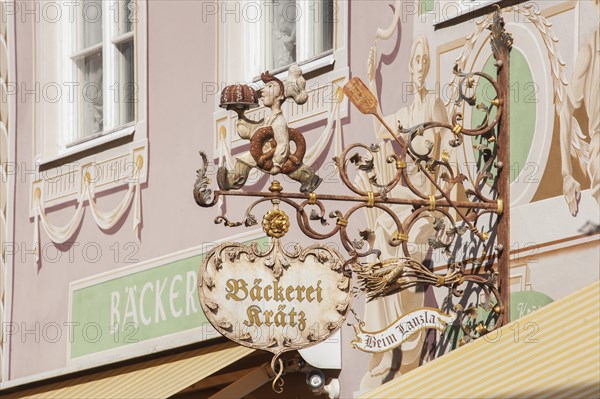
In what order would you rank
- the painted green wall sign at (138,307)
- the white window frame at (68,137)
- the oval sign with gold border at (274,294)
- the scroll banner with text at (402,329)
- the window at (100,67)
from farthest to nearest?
the window at (100,67)
the white window frame at (68,137)
the painted green wall sign at (138,307)
the scroll banner with text at (402,329)
the oval sign with gold border at (274,294)

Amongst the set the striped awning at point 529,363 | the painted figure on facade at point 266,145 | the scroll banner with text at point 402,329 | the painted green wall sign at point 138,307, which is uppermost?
the painted figure on facade at point 266,145

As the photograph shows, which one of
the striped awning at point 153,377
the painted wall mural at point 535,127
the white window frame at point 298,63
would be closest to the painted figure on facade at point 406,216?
the painted wall mural at point 535,127

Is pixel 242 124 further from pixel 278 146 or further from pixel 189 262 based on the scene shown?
pixel 189 262

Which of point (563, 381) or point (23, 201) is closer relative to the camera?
point (563, 381)

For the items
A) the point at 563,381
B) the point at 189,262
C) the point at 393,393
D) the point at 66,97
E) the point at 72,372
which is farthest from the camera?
the point at 66,97

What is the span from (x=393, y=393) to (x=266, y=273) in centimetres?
94

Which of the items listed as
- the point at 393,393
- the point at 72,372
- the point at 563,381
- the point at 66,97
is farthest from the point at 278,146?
the point at 66,97

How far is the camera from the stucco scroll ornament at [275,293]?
10.0 m

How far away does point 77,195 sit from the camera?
15.6 m

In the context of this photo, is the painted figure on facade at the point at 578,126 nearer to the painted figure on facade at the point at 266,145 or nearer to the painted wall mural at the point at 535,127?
the painted wall mural at the point at 535,127

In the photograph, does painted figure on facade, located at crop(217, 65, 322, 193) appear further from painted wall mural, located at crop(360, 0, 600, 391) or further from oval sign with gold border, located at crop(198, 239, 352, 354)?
painted wall mural, located at crop(360, 0, 600, 391)

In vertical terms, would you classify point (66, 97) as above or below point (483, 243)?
above

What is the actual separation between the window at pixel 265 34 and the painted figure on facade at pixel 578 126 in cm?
325

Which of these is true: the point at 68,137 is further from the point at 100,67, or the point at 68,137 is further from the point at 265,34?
the point at 265,34
